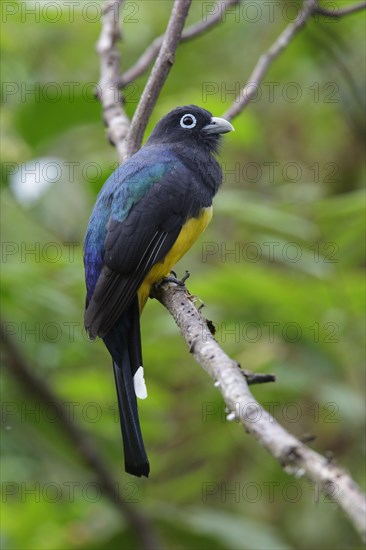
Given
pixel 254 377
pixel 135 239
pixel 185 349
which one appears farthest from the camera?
pixel 185 349

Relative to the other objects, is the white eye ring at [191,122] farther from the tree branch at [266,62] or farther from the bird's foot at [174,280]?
the bird's foot at [174,280]

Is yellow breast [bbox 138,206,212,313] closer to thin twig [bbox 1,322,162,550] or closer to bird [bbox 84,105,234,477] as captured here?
bird [bbox 84,105,234,477]

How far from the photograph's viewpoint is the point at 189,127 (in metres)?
4.52

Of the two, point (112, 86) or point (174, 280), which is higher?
point (112, 86)

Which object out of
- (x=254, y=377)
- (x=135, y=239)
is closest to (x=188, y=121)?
(x=135, y=239)

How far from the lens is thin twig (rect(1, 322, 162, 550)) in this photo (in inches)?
177

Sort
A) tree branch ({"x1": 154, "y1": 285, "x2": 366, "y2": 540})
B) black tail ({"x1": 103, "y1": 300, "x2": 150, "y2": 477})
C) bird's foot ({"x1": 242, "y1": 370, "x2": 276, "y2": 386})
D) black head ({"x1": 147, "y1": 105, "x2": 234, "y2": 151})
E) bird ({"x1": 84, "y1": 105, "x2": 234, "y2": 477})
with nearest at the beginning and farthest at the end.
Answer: tree branch ({"x1": 154, "y1": 285, "x2": 366, "y2": 540}), bird's foot ({"x1": 242, "y1": 370, "x2": 276, "y2": 386}), black tail ({"x1": 103, "y1": 300, "x2": 150, "y2": 477}), bird ({"x1": 84, "y1": 105, "x2": 234, "y2": 477}), black head ({"x1": 147, "y1": 105, "x2": 234, "y2": 151})

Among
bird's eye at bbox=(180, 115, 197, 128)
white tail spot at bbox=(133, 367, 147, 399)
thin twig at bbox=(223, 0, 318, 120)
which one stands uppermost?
thin twig at bbox=(223, 0, 318, 120)

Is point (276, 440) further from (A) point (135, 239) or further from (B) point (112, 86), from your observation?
(B) point (112, 86)

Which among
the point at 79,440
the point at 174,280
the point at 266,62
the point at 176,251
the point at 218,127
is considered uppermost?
the point at 266,62

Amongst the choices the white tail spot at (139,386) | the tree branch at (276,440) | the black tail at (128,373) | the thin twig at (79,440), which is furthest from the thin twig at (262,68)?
the tree branch at (276,440)

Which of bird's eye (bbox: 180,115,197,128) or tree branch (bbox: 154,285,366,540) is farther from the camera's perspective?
bird's eye (bbox: 180,115,197,128)

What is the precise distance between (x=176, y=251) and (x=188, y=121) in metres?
0.93

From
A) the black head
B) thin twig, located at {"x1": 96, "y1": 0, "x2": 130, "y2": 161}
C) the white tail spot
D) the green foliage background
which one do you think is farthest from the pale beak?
the white tail spot
